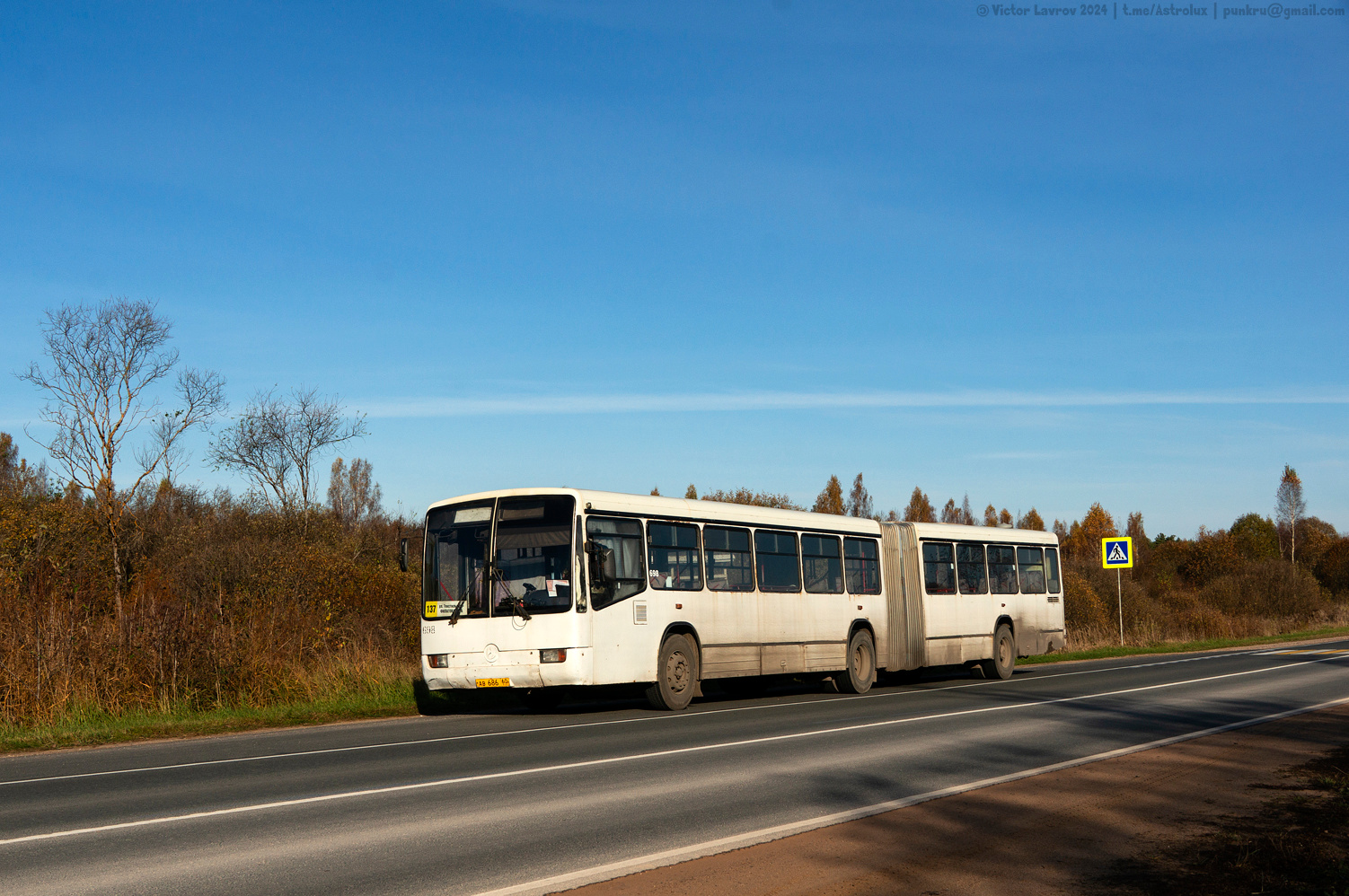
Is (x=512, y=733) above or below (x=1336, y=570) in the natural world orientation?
below

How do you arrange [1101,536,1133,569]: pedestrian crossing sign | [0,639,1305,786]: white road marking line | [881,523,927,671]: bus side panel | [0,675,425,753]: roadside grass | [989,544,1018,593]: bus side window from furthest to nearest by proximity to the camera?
[1101,536,1133,569]: pedestrian crossing sign → [989,544,1018,593]: bus side window → [881,523,927,671]: bus side panel → [0,675,425,753]: roadside grass → [0,639,1305,786]: white road marking line

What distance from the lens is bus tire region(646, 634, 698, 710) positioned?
16.9 meters

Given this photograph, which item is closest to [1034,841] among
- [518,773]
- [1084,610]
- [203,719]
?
[518,773]

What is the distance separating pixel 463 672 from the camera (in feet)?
51.9

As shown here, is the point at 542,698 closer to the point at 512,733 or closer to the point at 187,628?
the point at 512,733

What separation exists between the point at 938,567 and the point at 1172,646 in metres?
18.7

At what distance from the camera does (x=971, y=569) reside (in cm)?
2411

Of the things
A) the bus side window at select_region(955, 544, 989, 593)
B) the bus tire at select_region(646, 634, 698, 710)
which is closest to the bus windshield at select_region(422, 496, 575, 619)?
the bus tire at select_region(646, 634, 698, 710)

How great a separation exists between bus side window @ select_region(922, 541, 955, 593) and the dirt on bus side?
12312 millimetres

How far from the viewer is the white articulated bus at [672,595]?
51.5 ft

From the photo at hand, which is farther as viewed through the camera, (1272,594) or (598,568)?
(1272,594)

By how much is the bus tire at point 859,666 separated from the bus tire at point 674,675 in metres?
4.38

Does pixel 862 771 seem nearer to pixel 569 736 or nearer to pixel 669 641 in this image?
pixel 569 736

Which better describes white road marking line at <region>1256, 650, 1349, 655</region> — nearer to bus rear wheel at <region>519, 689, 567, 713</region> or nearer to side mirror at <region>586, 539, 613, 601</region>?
bus rear wheel at <region>519, 689, 567, 713</region>
